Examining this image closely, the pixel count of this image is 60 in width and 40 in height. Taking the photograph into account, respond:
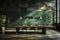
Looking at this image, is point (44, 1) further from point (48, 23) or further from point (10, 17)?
point (10, 17)

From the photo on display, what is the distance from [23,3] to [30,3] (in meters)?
0.78

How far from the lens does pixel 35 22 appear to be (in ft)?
54.6

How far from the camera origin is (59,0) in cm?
1894

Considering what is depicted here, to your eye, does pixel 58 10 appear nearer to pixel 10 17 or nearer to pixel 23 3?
pixel 23 3

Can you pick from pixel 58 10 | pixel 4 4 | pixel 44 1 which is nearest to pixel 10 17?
pixel 4 4

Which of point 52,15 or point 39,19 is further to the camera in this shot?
point 52,15

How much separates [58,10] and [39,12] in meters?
3.01

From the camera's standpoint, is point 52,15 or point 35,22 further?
point 52,15

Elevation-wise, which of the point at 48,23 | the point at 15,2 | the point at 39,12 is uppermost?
the point at 15,2

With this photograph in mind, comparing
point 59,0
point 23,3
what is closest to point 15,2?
point 23,3

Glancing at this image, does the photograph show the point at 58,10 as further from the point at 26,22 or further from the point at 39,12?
the point at 26,22

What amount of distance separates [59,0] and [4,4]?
668cm

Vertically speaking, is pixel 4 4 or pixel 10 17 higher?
pixel 4 4

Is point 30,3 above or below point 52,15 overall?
above
